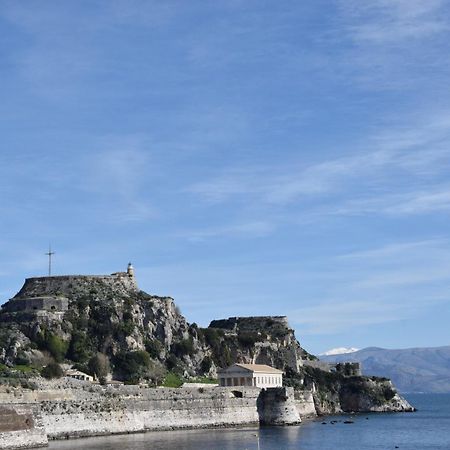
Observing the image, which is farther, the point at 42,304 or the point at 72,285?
the point at 72,285

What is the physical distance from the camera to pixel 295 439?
9506 cm

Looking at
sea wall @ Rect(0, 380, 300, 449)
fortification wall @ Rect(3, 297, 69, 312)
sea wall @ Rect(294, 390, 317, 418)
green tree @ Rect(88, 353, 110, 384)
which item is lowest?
sea wall @ Rect(0, 380, 300, 449)

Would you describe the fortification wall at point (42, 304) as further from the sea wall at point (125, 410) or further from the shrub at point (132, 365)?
the sea wall at point (125, 410)

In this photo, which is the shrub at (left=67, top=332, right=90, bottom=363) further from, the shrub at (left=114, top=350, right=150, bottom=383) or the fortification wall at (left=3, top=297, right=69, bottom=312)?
the fortification wall at (left=3, top=297, right=69, bottom=312)

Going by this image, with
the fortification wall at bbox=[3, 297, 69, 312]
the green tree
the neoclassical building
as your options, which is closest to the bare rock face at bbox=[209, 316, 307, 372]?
the neoclassical building

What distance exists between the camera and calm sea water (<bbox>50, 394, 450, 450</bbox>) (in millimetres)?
83688

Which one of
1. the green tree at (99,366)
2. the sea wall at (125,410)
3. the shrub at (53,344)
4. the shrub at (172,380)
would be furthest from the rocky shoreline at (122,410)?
the shrub at (53,344)

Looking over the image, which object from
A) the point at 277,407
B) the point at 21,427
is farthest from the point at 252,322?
the point at 21,427

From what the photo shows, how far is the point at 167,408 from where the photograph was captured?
10288 centimetres

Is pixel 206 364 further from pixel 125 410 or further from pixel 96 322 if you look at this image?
pixel 125 410

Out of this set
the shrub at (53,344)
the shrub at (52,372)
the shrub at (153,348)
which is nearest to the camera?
the shrub at (52,372)

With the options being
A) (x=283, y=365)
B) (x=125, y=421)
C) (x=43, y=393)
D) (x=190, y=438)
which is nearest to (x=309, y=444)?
(x=190, y=438)

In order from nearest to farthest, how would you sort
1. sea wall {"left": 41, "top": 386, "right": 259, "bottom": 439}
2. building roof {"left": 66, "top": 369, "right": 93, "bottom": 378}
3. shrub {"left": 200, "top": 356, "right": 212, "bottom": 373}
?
1. sea wall {"left": 41, "top": 386, "right": 259, "bottom": 439}
2. building roof {"left": 66, "top": 369, "right": 93, "bottom": 378}
3. shrub {"left": 200, "top": 356, "right": 212, "bottom": 373}

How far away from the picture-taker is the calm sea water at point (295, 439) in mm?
83688
